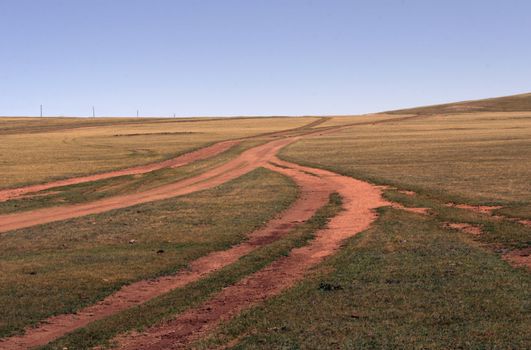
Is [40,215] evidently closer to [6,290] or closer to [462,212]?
[6,290]

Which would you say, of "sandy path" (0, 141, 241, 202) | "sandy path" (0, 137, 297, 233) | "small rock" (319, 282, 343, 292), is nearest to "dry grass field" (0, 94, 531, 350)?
"small rock" (319, 282, 343, 292)

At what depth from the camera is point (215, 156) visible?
6525 centimetres

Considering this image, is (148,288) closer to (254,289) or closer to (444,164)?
(254,289)

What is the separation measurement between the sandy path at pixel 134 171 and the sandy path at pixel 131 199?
239 inches

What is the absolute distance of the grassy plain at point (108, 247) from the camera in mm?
14883

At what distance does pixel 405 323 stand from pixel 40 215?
2285 centimetres

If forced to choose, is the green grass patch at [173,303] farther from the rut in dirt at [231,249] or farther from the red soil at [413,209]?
the red soil at [413,209]

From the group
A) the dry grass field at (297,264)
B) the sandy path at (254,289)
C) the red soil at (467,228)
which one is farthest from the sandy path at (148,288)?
the red soil at (467,228)

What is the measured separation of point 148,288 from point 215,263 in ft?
10.1

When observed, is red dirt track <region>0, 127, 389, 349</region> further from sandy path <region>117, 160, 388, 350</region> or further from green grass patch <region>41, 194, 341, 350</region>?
green grass patch <region>41, 194, 341, 350</region>

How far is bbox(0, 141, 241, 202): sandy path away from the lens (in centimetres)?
3903

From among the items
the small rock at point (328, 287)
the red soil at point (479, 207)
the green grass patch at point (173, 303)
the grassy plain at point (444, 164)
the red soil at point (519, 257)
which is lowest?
the green grass patch at point (173, 303)

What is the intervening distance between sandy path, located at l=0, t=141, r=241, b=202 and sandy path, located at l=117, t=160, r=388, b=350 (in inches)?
877

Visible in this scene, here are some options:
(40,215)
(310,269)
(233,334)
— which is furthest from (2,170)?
(233,334)
